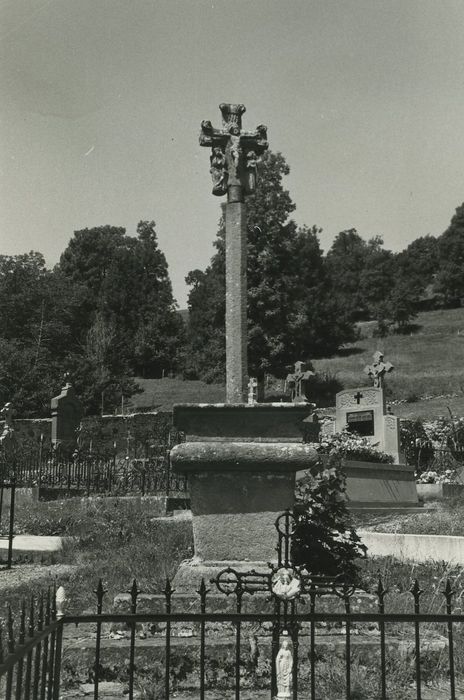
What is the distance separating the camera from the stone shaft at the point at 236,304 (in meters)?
6.43

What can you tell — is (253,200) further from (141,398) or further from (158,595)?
(158,595)

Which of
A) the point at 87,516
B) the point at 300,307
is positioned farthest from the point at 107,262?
the point at 87,516

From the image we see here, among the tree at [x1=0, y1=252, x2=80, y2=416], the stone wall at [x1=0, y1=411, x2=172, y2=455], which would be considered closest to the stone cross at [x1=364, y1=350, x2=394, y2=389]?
the stone wall at [x1=0, y1=411, x2=172, y2=455]

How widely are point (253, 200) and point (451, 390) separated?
1593cm

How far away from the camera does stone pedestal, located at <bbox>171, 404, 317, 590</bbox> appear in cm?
530

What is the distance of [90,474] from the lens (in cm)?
1556

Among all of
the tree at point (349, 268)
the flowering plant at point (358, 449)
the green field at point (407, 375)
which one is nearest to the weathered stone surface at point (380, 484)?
the flowering plant at point (358, 449)

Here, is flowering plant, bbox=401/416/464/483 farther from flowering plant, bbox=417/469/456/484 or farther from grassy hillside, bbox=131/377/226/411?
grassy hillside, bbox=131/377/226/411

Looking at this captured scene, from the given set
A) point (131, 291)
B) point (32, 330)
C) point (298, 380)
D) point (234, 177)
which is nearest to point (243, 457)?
point (234, 177)

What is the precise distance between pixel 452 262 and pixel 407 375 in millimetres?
40653

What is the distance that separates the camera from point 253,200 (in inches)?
1539

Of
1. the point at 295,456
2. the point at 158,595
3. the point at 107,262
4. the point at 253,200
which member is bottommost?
the point at 158,595

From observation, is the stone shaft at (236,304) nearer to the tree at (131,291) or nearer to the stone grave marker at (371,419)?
the stone grave marker at (371,419)

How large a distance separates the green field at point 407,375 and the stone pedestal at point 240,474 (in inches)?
1103
